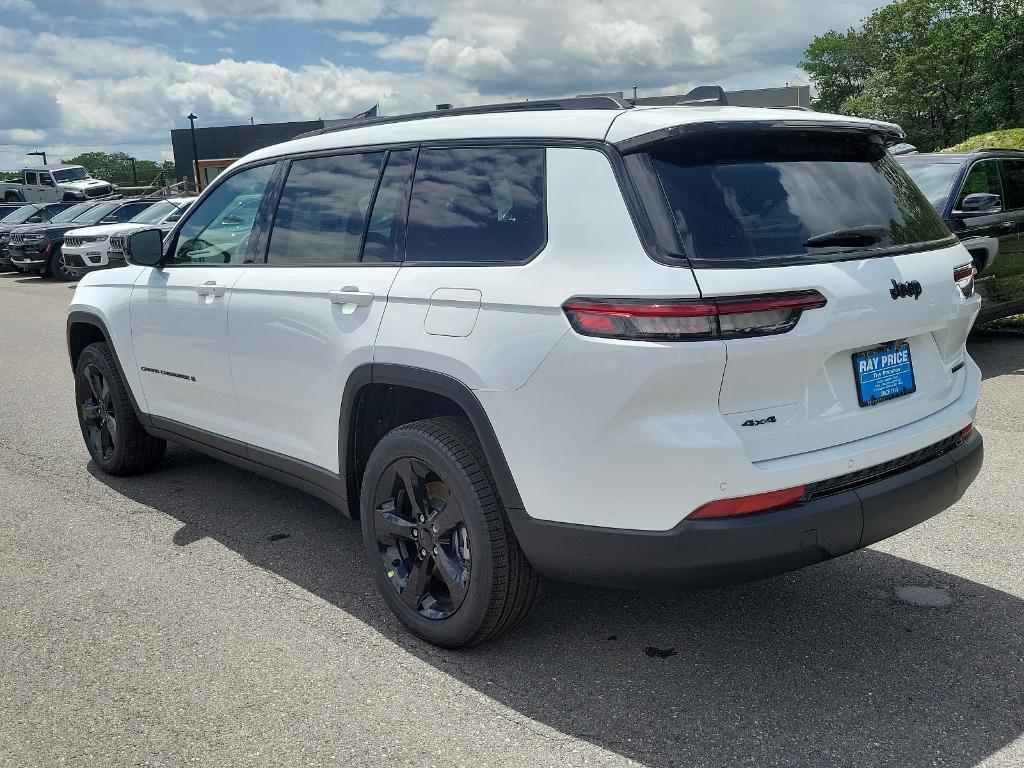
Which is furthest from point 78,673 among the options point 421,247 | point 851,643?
point 851,643

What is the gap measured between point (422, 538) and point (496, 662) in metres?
0.51

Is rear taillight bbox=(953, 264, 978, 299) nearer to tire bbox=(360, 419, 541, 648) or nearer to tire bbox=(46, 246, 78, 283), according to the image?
tire bbox=(360, 419, 541, 648)

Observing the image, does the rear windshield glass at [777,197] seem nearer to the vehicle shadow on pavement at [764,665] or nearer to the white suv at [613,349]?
the white suv at [613,349]

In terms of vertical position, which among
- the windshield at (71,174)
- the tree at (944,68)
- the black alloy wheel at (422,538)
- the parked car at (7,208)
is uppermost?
the tree at (944,68)

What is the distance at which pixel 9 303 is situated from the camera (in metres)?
16.9

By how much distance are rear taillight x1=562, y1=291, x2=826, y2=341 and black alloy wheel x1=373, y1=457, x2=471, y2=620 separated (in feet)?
2.95

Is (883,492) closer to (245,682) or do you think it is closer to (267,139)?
(245,682)

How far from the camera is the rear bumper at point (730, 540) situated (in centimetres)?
281

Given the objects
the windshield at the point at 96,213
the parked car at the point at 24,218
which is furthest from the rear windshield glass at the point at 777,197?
the parked car at the point at 24,218

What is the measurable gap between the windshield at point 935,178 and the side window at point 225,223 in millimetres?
5704

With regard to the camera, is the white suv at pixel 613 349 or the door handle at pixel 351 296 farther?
the door handle at pixel 351 296

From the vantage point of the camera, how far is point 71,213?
23.2 m

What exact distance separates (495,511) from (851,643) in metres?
1.38

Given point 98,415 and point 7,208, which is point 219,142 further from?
point 98,415
